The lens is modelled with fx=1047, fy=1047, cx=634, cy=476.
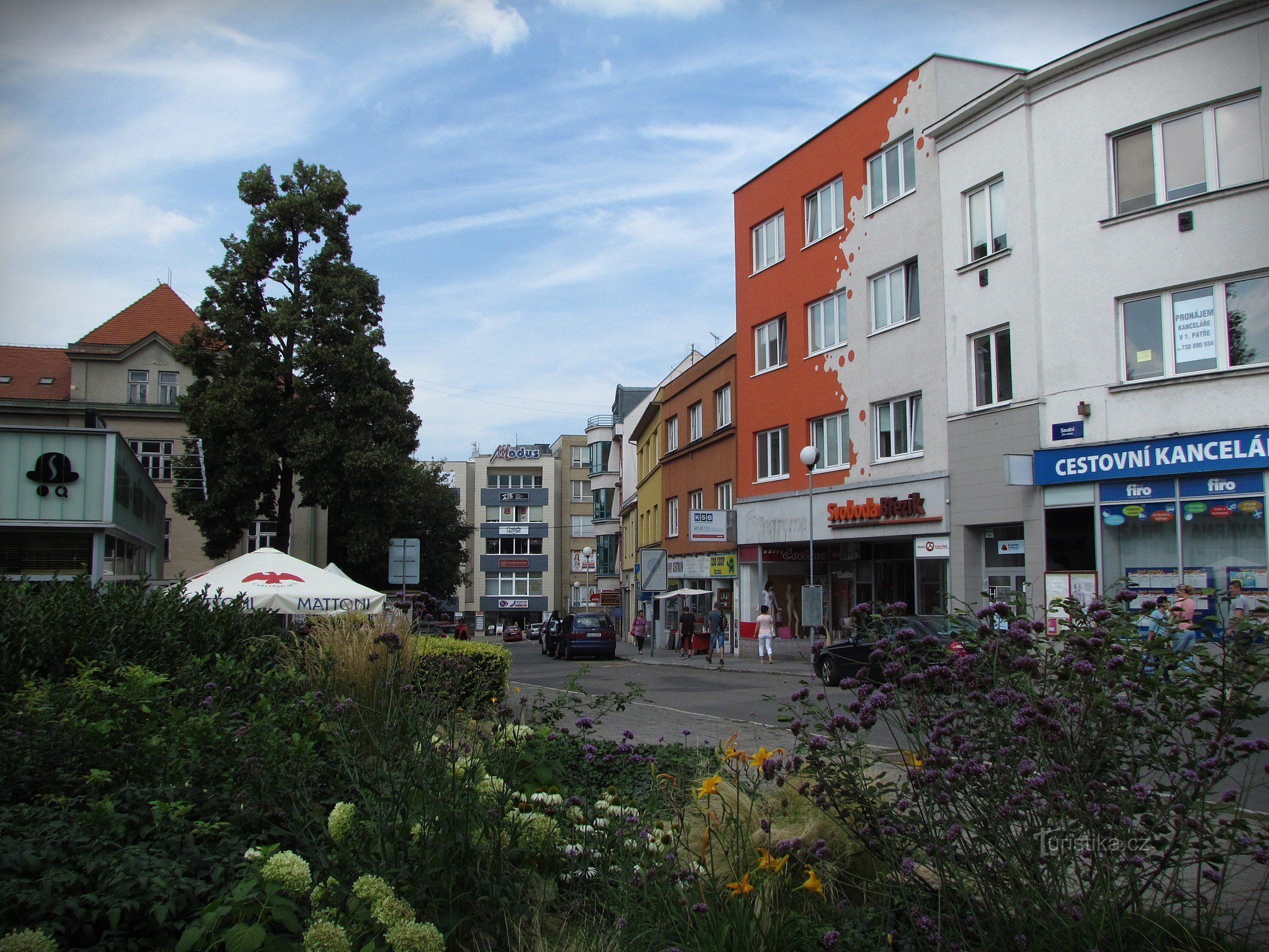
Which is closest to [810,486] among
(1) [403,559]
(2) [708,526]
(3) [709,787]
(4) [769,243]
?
(2) [708,526]

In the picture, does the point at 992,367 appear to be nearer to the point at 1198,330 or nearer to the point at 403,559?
the point at 1198,330

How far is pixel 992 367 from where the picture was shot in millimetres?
22000

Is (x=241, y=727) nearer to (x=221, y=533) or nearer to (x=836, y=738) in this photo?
(x=836, y=738)

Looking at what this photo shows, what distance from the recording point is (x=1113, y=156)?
1938cm

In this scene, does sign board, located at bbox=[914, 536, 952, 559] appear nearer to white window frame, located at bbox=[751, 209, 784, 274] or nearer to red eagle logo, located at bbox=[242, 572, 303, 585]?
white window frame, located at bbox=[751, 209, 784, 274]

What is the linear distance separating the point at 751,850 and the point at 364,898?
1.39 meters

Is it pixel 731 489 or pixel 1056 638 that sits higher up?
pixel 731 489

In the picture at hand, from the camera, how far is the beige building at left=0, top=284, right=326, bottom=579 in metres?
50.0

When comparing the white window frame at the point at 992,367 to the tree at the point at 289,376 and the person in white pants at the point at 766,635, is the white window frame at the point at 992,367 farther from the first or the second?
the tree at the point at 289,376

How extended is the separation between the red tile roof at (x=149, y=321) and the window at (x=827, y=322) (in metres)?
34.9

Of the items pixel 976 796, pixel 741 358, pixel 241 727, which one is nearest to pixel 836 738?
pixel 976 796

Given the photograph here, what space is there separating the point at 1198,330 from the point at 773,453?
14.6m

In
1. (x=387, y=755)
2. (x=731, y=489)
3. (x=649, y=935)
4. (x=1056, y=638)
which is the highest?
(x=731, y=489)

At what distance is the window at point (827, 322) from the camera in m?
27.9
